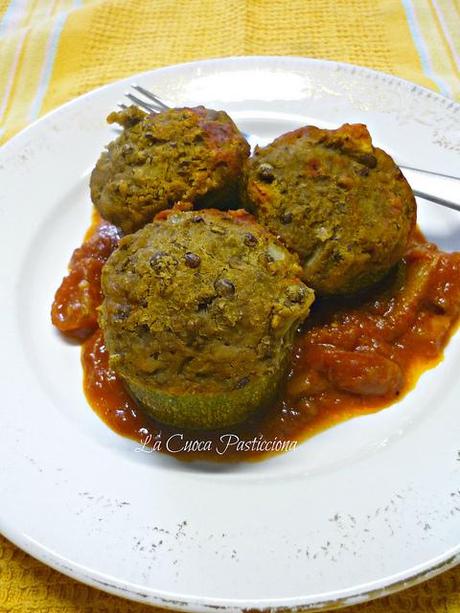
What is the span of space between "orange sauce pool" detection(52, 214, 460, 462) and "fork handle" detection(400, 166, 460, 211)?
21cm

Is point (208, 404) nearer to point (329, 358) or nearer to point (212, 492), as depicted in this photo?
point (212, 492)

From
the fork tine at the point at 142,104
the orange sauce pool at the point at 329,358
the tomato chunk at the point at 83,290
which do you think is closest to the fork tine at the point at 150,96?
the fork tine at the point at 142,104

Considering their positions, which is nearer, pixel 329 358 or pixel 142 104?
pixel 329 358

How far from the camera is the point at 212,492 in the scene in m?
1.95

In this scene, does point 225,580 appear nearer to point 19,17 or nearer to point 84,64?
point 84,64

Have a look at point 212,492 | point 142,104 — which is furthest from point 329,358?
point 142,104

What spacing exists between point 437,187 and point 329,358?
3.41 ft

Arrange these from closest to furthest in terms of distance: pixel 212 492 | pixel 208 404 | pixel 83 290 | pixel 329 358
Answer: pixel 212 492 → pixel 208 404 → pixel 329 358 → pixel 83 290

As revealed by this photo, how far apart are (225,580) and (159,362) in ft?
2.35

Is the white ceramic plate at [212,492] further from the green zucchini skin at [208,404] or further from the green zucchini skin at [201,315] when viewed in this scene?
the green zucchini skin at [201,315]

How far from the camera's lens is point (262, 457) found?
2180 millimetres

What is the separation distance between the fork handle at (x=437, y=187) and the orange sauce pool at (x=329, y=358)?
0.71ft

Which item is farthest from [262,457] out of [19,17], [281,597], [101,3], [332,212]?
[19,17]

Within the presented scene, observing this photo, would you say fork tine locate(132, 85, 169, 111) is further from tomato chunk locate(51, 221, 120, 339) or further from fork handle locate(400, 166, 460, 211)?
fork handle locate(400, 166, 460, 211)
